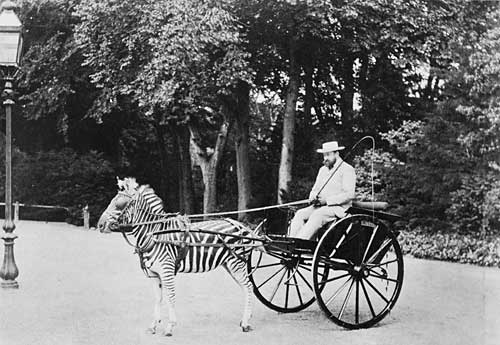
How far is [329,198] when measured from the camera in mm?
8828

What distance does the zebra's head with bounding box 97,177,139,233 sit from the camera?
7.70 meters

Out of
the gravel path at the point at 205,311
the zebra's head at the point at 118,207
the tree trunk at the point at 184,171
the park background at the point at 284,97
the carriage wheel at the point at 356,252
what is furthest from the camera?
the tree trunk at the point at 184,171

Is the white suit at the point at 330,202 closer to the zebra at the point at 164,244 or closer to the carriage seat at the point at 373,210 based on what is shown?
the carriage seat at the point at 373,210

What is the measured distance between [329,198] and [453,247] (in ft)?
26.2

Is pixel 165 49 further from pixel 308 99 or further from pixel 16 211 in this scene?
pixel 16 211

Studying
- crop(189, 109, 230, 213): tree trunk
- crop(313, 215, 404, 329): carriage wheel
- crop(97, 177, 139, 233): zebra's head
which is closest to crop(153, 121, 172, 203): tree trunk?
crop(189, 109, 230, 213): tree trunk

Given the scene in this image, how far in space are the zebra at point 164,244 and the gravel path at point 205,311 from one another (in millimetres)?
487

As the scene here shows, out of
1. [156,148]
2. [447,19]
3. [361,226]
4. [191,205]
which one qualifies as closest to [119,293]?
[361,226]

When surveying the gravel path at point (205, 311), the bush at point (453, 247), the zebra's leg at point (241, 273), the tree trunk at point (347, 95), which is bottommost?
the gravel path at point (205, 311)

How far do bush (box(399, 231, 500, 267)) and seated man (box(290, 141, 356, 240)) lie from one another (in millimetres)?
7003

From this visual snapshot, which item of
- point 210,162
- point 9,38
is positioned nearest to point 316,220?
point 9,38

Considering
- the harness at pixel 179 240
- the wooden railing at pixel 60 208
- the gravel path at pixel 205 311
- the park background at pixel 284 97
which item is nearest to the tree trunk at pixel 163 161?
the park background at pixel 284 97

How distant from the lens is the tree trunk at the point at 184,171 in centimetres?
2566

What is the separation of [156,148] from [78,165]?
5140mm
